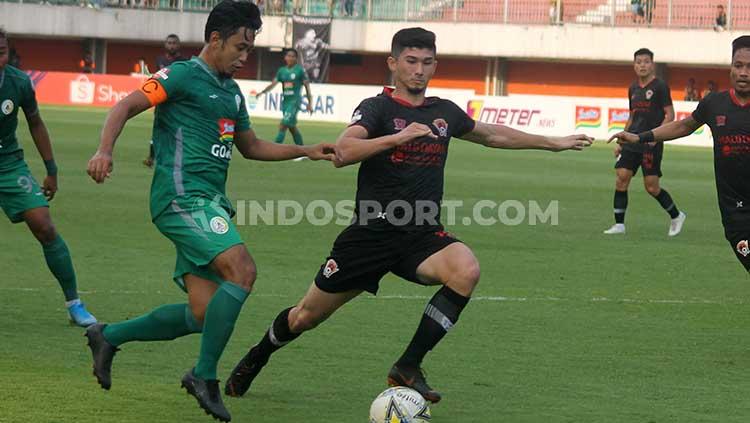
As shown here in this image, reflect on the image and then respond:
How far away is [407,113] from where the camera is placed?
24.8 feet

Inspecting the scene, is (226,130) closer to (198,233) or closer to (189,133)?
(189,133)

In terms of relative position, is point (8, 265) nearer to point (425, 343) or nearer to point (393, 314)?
point (393, 314)

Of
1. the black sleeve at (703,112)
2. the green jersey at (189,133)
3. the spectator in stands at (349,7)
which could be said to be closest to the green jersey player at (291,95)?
the black sleeve at (703,112)

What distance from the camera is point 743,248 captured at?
9.41 meters

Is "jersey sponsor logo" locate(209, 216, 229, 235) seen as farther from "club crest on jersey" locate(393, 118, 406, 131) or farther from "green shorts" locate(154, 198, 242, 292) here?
"club crest on jersey" locate(393, 118, 406, 131)

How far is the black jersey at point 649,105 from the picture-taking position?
57.1 ft

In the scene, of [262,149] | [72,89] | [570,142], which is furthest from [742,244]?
[72,89]

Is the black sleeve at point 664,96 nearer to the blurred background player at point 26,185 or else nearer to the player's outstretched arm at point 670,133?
the player's outstretched arm at point 670,133

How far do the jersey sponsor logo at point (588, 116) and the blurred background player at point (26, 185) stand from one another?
1261 inches

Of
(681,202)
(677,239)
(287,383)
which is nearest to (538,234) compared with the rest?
(677,239)

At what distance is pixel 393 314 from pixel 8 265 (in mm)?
4142

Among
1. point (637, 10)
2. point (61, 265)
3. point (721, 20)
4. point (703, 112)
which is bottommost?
point (61, 265)

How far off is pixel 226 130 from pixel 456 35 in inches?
2017

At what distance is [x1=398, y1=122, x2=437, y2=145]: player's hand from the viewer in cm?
714
